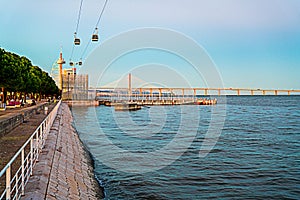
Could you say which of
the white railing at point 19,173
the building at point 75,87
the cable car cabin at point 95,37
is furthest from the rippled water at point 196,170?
the building at point 75,87

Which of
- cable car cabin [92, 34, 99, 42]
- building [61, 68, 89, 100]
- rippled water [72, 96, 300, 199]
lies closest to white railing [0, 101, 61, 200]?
rippled water [72, 96, 300, 199]

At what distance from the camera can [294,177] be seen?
12.8 meters

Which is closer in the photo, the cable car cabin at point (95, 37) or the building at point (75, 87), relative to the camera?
the cable car cabin at point (95, 37)

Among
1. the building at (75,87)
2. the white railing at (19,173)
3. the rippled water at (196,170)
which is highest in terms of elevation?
the building at (75,87)

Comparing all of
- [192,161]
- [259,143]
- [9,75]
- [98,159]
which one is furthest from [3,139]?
[9,75]

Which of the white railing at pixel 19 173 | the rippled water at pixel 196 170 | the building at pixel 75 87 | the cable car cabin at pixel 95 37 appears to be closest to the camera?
the white railing at pixel 19 173

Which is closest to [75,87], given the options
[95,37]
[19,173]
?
[95,37]

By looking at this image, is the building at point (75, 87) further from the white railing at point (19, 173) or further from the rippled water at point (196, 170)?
the white railing at point (19, 173)

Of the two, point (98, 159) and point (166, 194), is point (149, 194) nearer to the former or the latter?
point (166, 194)

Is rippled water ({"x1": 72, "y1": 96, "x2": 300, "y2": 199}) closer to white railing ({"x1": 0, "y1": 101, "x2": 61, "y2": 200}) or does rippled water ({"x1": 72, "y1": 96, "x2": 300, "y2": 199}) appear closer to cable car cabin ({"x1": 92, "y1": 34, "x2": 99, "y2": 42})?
white railing ({"x1": 0, "y1": 101, "x2": 61, "y2": 200})

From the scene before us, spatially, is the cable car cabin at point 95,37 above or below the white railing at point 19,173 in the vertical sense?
above

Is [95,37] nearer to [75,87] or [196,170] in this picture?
[196,170]

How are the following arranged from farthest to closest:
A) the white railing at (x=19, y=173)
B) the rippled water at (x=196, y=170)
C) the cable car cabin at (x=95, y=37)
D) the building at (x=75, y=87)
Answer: the building at (x=75, y=87)
the cable car cabin at (x=95, y=37)
the rippled water at (x=196, y=170)
the white railing at (x=19, y=173)

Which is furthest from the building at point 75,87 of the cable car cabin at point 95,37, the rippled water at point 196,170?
the cable car cabin at point 95,37
